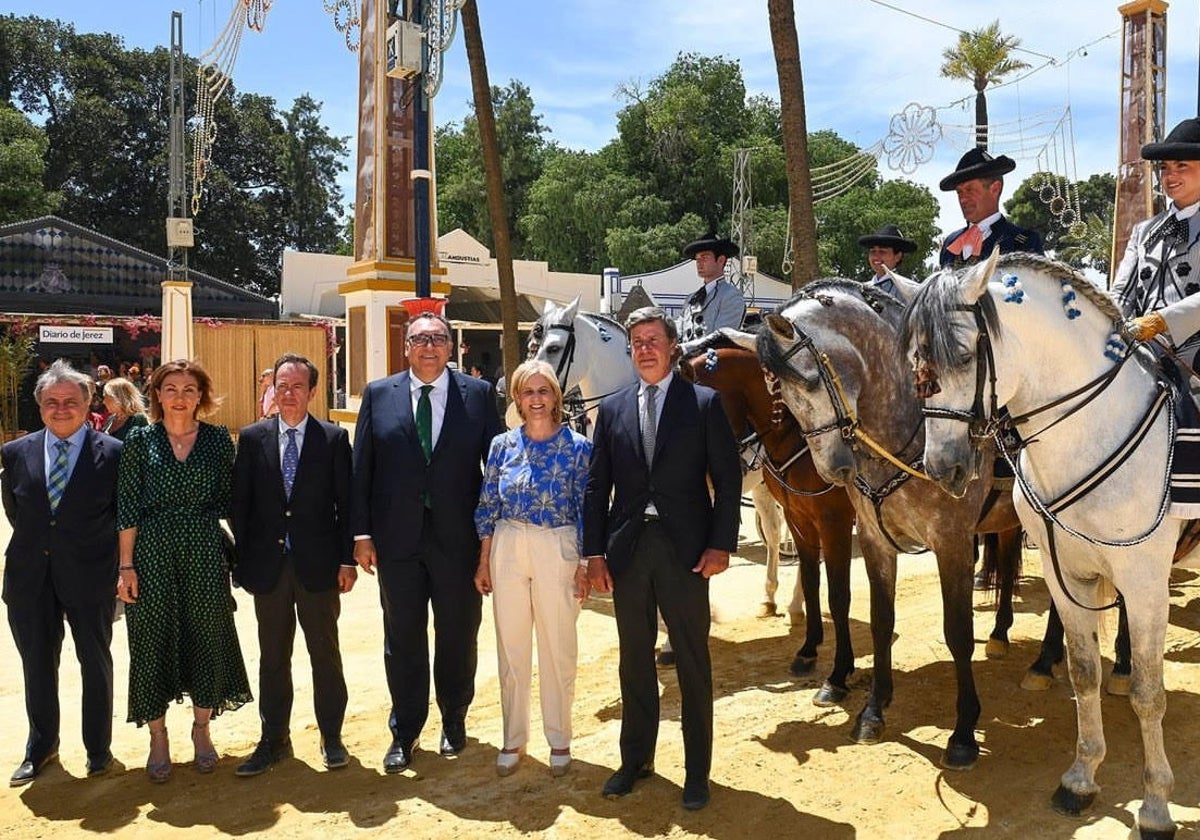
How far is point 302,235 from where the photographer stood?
46.0m

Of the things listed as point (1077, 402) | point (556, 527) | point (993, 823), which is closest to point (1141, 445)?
point (1077, 402)

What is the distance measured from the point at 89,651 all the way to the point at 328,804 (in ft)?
4.84

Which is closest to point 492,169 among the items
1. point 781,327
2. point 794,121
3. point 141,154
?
point 794,121

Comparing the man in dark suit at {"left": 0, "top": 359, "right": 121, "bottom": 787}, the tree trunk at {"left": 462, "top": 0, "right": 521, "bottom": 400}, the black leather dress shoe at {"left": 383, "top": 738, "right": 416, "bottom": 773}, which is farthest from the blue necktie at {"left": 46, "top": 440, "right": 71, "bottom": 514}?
the tree trunk at {"left": 462, "top": 0, "right": 521, "bottom": 400}

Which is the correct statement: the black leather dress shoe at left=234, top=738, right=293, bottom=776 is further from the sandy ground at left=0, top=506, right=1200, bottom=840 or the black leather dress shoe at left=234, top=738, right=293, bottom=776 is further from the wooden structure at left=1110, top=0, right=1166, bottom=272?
the wooden structure at left=1110, top=0, right=1166, bottom=272

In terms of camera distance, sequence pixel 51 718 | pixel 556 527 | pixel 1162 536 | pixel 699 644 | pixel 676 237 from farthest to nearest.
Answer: pixel 676 237 → pixel 51 718 → pixel 556 527 → pixel 699 644 → pixel 1162 536

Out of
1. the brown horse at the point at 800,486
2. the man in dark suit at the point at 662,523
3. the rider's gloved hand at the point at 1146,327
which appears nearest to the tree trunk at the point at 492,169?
the brown horse at the point at 800,486

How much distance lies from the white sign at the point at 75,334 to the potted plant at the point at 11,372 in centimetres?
85

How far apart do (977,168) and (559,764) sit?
3963 millimetres

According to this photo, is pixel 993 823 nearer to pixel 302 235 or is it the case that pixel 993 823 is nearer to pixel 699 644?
pixel 699 644

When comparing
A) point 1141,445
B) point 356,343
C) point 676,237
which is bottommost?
point 1141,445

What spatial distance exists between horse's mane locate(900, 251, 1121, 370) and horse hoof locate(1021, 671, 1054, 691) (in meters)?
2.54

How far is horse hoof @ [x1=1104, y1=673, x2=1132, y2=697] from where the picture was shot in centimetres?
521

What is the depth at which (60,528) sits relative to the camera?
4.53 meters
